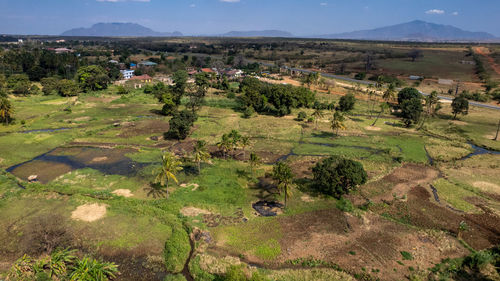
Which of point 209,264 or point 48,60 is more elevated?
point 48,60

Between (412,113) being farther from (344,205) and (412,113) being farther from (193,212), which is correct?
(193,212)

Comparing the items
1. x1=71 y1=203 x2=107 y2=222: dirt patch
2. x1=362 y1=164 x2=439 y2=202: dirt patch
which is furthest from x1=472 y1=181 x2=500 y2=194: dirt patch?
x1=71 y1=203 x2=107 y2=222: dirt patch

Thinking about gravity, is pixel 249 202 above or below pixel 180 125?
below

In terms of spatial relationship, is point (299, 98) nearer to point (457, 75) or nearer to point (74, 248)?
point (74, 248)

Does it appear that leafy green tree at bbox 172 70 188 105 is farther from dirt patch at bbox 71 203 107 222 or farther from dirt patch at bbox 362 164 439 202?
dirt patch at bbox 362 164 439 202

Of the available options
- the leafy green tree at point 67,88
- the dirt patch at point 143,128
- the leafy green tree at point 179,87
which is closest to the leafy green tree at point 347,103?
the leafy green tree at point 179,87

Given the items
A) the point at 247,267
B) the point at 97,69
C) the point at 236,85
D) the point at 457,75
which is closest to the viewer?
the point at 247,267

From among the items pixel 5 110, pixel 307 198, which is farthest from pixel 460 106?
pixel 5 110

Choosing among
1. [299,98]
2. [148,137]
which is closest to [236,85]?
[299,98]

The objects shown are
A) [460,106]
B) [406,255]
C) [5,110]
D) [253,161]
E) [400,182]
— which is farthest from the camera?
[460,106]
